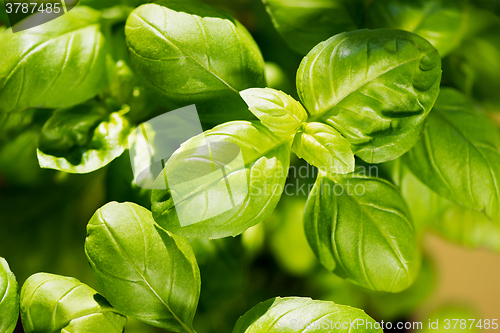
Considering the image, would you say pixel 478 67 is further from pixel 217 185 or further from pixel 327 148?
pixel 217 185

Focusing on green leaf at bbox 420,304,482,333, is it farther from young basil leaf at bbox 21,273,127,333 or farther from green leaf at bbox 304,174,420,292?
young basil leaf at bbox 21,273,127,333

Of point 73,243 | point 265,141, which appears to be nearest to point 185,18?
point 265,141

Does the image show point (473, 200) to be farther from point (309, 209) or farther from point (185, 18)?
point (185, 18)

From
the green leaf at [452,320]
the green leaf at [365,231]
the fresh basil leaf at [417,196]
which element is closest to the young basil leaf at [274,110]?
the green leaf at [365,231]
